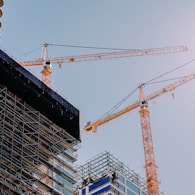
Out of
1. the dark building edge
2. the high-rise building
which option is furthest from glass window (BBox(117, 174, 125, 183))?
the dark building edge

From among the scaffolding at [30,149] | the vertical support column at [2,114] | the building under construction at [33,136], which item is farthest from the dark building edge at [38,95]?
the vertical support column at [2,114]

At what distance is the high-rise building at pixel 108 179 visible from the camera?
158337 millimetres

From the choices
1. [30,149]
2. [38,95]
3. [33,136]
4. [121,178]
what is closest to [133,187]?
[121,178]

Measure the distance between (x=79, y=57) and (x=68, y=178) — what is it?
63.5 meters

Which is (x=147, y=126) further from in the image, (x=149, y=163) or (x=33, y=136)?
(x=33, y=136)

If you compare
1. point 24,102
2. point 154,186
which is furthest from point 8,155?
point 154,186

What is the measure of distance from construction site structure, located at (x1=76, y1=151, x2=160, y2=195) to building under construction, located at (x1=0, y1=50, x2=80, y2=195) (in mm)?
43356

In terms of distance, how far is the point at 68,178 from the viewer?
107875 mm

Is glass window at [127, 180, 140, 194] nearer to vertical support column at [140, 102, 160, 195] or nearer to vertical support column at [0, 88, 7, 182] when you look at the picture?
vertical support column at [140, 102, 160, 195]

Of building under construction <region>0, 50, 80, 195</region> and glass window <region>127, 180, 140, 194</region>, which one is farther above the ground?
glass window <region>127, 180, 140, 194</region>

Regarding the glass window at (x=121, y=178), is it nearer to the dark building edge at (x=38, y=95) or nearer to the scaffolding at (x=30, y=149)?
the dark building edge at (x=38, y=95)

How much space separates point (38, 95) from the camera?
112m

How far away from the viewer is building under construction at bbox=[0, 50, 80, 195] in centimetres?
9781

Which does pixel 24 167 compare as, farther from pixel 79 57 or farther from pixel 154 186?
pixel 79 57
